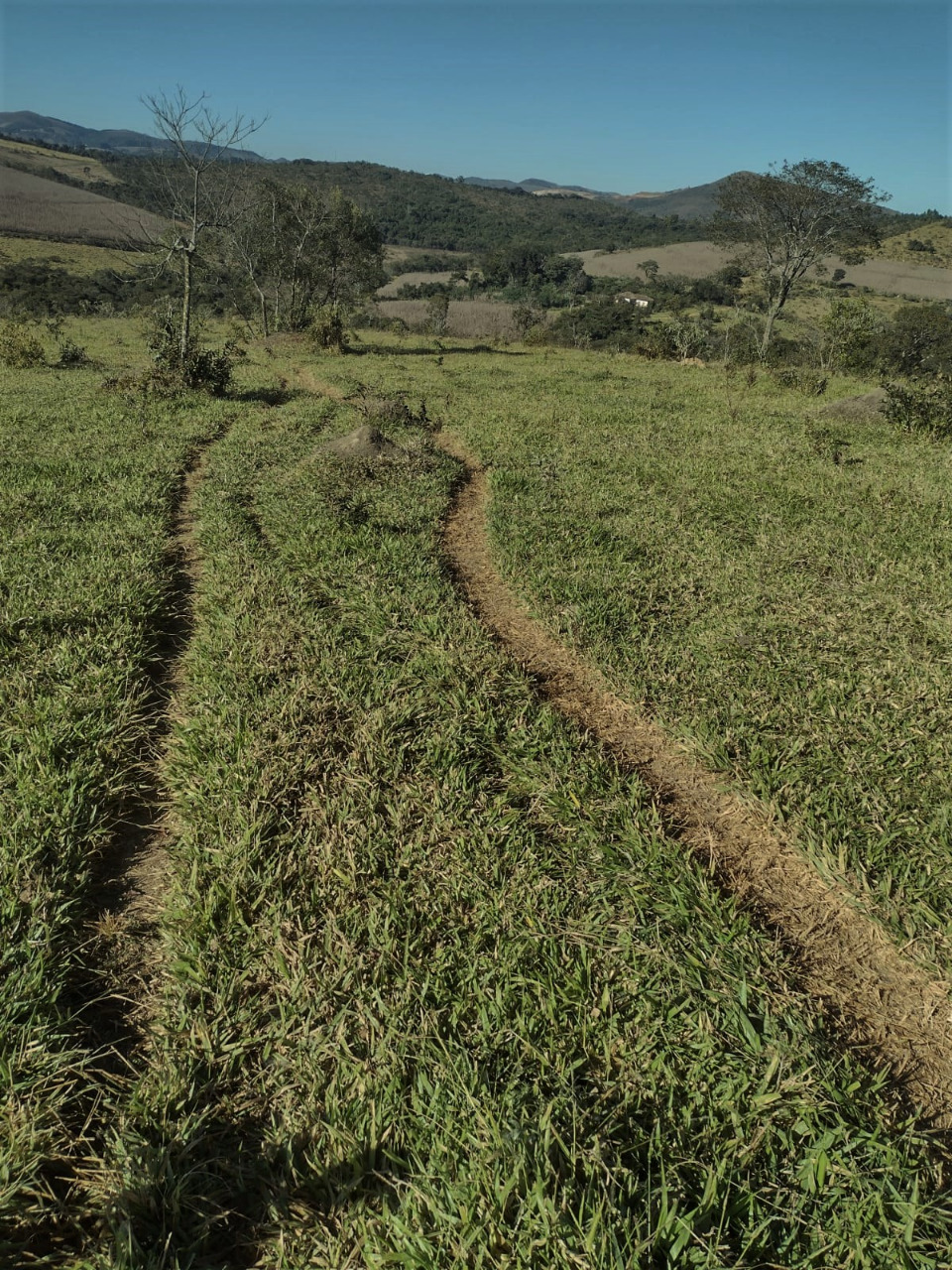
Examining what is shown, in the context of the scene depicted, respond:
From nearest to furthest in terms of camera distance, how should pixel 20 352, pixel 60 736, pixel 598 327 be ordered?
pixel 60 736 → pixel 20 352 → pixel 598 327

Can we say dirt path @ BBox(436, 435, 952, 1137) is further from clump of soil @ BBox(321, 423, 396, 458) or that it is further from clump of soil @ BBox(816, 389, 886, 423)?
clump of soil @ BBox(816, 389, 886, 423)

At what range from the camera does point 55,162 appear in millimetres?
101812

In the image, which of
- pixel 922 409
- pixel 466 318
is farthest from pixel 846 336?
pixel 466 318

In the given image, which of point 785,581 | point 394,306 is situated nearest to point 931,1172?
point 785,581

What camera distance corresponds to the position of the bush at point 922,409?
486 inches

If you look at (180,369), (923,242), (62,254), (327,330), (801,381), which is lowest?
(180,369)

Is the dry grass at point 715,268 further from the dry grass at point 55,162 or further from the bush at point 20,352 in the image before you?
the dry grass at point 55,162

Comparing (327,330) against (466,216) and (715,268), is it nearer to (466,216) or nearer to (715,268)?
(715,268)

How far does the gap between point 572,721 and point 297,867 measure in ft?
6.41

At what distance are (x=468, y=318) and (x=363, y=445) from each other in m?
43.3

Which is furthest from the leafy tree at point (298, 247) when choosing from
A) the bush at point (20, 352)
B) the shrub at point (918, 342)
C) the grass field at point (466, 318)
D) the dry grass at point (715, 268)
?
the dry grass at point (715, 268)

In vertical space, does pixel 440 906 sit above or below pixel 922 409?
below

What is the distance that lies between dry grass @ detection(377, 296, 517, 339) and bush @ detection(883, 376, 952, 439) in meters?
26.0

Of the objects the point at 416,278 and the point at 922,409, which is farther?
the point at 416,278
